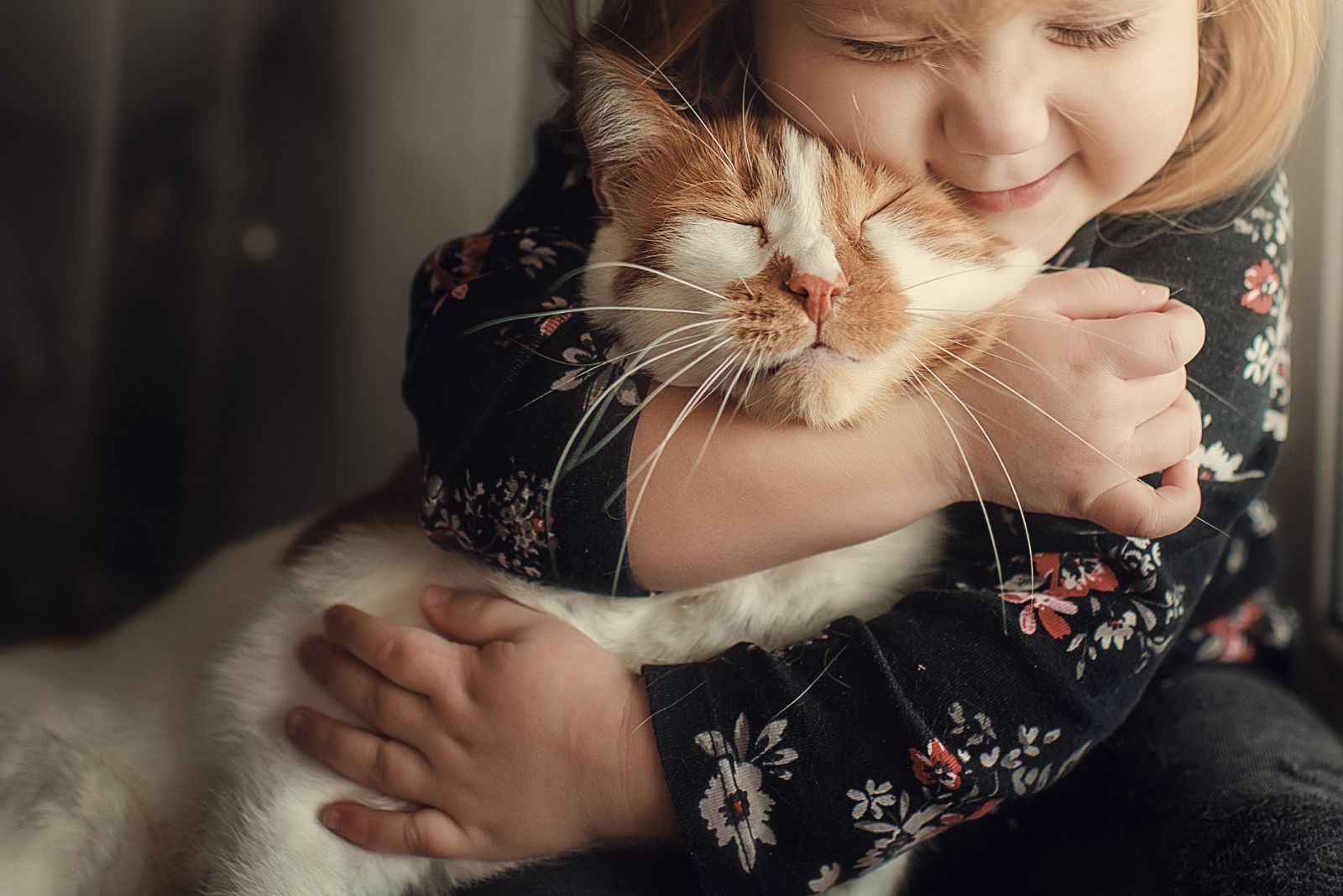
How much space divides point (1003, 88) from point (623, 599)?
1.57 feet

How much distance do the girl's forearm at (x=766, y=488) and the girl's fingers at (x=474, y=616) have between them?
0.11m

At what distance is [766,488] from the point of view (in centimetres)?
74

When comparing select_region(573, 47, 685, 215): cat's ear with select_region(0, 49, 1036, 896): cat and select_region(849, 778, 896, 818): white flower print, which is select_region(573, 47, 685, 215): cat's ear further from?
select_region(849, 778, 896, 818): white flower print

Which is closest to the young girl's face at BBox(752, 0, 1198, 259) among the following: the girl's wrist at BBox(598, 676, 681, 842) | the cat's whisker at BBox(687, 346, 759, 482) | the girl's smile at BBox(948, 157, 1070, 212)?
the girl's smile at BBox(948, 157, 1070, 212)

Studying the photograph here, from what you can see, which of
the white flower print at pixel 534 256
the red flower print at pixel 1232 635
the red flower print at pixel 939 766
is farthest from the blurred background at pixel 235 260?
the red flower print at pixel 939 766

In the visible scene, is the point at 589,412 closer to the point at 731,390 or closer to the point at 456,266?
the point at 731,390

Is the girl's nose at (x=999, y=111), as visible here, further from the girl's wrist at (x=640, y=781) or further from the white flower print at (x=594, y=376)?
the girl's wrist at (x=640, y=781)

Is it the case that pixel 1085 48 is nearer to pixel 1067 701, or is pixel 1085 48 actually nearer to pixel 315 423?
pixel 1067 701

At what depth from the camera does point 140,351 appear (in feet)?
4.83

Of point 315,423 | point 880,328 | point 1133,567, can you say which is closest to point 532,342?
point 880,328

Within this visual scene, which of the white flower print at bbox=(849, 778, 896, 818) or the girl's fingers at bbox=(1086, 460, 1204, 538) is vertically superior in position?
the girl's fingers at bbox=(1086, 460, 1204, 538)

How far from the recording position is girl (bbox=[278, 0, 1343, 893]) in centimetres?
70

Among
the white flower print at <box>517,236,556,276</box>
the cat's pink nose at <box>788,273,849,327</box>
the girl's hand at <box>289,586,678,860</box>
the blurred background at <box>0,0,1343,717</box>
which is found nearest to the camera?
the cat's pink nose at <box>788,273,849,327</box>

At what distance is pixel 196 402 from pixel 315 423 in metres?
0.17
